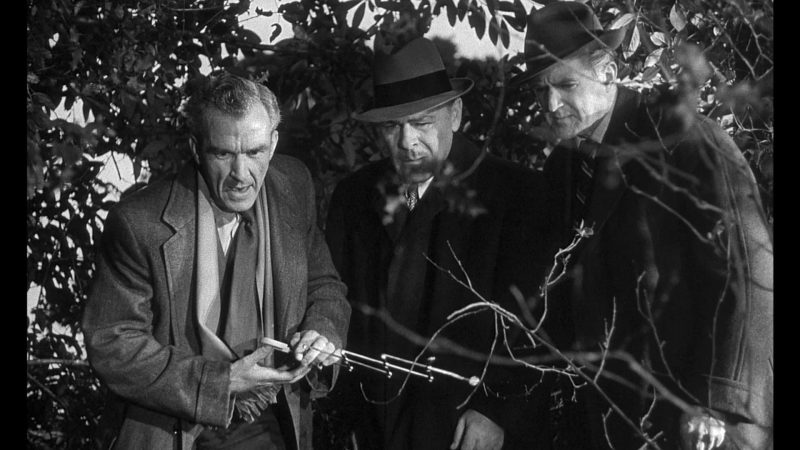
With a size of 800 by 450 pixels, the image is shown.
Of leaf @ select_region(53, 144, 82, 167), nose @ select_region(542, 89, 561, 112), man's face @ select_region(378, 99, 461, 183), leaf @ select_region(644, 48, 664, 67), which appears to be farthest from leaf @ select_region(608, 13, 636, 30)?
leaf @ select_region(53, 144, 82, 167)

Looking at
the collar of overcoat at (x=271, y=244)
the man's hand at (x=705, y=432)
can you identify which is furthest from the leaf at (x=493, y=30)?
the man's hand at (x=705, y=432)

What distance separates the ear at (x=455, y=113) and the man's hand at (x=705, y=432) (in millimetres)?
1119

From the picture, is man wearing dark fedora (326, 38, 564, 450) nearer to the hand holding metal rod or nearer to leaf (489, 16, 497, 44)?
the hand holding metal rod

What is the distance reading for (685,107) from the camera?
3510 mm

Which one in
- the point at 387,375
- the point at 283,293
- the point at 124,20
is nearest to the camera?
the point at 283,293

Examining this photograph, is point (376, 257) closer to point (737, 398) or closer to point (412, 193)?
point (412, 193)

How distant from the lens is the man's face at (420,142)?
12.7 ft

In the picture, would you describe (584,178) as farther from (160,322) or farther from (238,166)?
(160,322)

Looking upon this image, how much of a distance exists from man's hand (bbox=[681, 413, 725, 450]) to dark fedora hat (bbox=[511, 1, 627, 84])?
1.06 metres

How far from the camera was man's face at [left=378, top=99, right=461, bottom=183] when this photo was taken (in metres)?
3.87

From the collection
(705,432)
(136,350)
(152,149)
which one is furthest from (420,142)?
(705,432)

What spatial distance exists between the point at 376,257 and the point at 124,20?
112cm

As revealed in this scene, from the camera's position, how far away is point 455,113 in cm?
397
